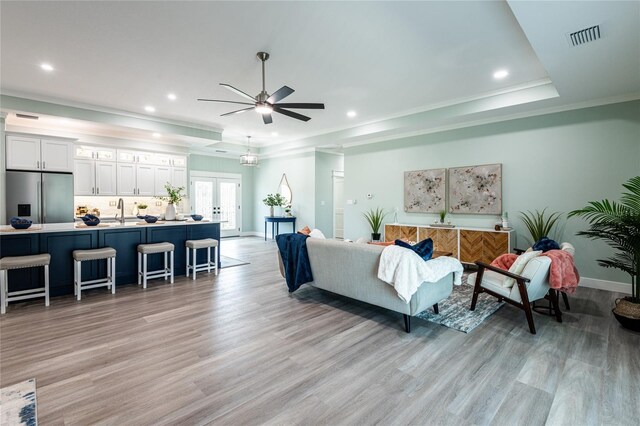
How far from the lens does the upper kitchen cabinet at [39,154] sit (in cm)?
562

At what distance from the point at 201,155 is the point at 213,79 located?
5.53 m

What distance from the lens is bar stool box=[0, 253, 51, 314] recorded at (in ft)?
11.6

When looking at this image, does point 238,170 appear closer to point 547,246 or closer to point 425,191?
point 425,191

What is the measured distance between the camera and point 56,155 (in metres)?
6.10

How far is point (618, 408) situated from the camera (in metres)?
1.97

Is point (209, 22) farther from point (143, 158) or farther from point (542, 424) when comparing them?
point (143, 158)

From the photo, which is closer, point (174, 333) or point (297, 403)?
point (297, 403)

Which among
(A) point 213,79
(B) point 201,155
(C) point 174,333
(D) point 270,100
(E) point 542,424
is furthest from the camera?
(B) point 201,155

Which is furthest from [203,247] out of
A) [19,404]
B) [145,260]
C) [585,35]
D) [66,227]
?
[585,35]

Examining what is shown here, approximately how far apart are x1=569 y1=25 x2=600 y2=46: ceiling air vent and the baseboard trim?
143 inches

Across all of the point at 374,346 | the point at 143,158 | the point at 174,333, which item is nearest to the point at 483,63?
the point at 374,346

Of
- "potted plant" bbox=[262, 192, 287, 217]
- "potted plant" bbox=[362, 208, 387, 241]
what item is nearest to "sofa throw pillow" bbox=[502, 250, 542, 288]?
"potted plant" bbox=[362, 208, 387, 241]

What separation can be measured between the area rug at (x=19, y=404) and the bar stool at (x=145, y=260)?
2502 millimetres

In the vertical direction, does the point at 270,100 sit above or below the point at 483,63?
below
